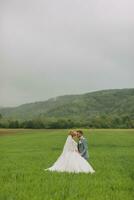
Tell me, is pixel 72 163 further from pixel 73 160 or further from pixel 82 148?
pixel 82 148

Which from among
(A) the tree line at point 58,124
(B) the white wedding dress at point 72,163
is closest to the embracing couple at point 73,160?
(B) the white wedding dress at point 72,163

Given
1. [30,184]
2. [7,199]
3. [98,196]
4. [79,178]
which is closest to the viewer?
[7,199]

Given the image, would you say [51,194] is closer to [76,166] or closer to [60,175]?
[60,175]

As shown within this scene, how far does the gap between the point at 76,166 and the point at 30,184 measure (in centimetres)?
583

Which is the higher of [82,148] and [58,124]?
[58,124]

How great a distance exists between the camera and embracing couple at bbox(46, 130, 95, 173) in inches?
1024

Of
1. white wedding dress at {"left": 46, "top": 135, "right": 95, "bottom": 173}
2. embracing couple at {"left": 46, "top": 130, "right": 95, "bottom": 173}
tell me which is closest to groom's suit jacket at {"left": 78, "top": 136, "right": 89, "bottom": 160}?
embracing couple at {"left": 46, "top": 130, "right": 95, "bottom": 173}

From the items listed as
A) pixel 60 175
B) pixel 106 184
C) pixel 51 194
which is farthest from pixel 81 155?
pixel 51 194

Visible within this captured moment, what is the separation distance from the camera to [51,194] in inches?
698

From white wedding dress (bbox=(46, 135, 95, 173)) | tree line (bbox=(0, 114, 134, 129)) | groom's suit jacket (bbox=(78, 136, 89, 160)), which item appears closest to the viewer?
white wedding dress (bbox=(46, 135, 95, 173))

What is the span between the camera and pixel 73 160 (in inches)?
1025

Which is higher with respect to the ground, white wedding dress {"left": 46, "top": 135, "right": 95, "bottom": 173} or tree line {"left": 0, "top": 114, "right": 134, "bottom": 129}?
tree line {"left": 0, "top": 114, "right": 134, "bottom": 129}

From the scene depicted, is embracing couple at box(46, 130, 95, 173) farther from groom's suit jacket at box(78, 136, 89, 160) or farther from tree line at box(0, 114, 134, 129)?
tree line at box(0, 114, 134, 129)

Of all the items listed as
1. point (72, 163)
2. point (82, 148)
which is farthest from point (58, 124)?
point (72, 163)
